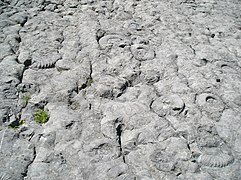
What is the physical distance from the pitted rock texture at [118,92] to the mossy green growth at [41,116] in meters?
0.03

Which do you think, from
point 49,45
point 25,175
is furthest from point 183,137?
point 49,45

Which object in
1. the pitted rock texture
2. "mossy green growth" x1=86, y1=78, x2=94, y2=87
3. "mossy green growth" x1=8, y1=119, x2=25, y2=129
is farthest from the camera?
"mossy green growth" x1=86, y1=78, x2=94, y2=87

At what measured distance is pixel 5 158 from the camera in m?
1.88

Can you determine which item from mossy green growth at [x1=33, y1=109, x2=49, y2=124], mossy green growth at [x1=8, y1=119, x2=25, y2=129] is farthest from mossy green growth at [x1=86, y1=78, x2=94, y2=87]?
mossy green growth at [x1=8, y1=119, x2=25, y2=129]

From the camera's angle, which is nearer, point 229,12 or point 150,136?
point 150,136

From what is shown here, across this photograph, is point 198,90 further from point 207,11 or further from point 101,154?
point 207,11

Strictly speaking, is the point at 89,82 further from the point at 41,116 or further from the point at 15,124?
the point at 15,124

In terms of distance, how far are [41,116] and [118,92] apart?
0.70 metres

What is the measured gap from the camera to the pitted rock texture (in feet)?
6.23

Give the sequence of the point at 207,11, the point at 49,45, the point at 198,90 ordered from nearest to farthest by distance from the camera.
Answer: the point at 198,90 < the point at 49,45 < the point at 207,11

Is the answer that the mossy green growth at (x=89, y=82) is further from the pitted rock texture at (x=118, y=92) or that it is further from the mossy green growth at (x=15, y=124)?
the mossy green growth at (x=15, y=124)

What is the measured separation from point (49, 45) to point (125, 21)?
1.01 meters

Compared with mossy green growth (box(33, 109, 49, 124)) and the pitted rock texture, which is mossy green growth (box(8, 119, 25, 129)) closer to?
the pitted rock texture

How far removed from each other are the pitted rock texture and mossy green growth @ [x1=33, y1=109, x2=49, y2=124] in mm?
28
